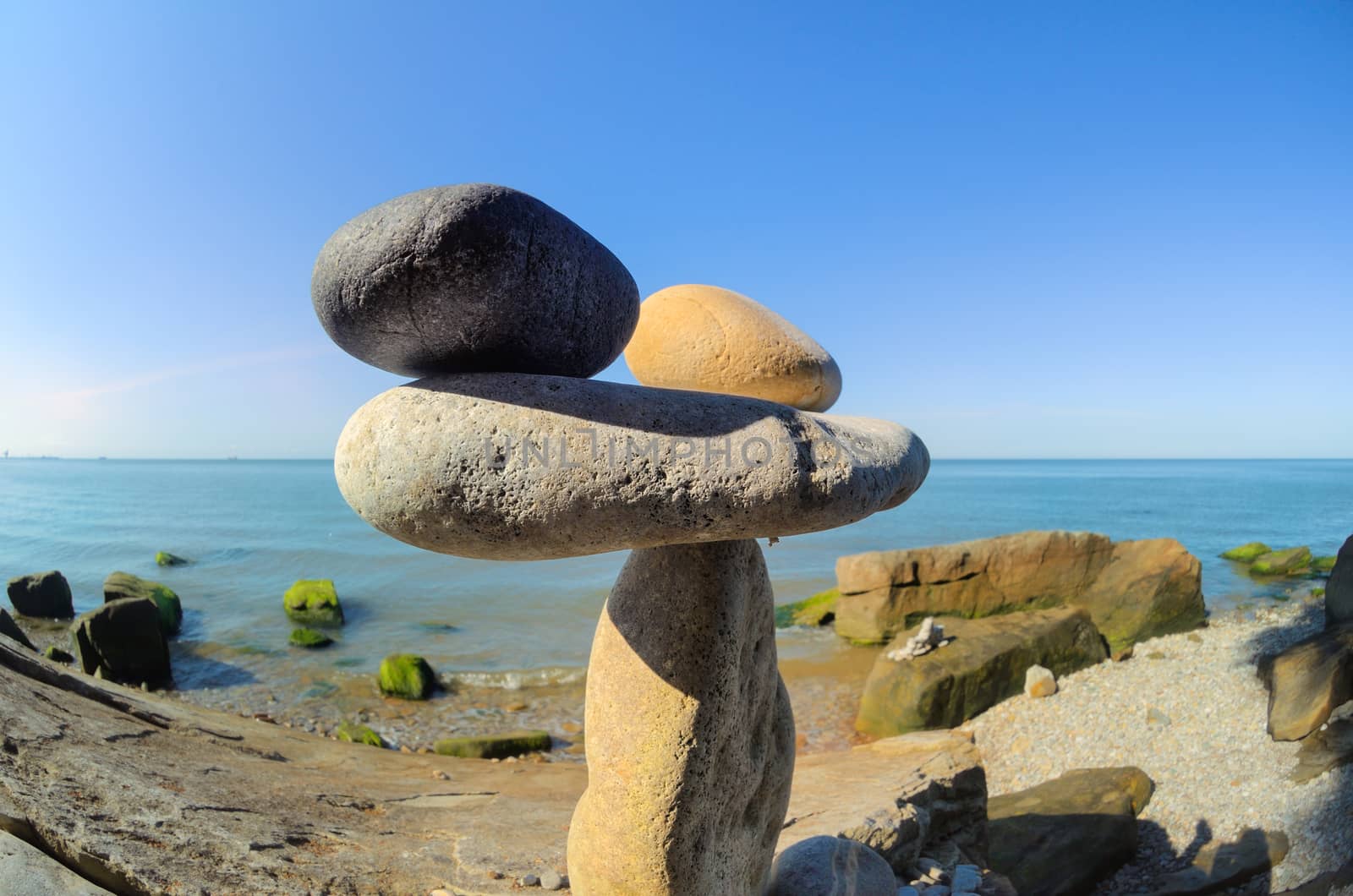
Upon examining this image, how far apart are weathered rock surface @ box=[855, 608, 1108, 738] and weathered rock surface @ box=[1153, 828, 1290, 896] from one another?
2445mm

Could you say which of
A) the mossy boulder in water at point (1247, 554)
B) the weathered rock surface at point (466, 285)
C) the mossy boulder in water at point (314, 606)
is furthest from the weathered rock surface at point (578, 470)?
the mossy boulder in water at point (1247, 554)

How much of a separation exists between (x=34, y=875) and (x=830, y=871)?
8.90 feet

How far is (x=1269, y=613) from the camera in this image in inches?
309

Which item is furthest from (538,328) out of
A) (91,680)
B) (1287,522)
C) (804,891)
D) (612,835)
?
(1287,522)

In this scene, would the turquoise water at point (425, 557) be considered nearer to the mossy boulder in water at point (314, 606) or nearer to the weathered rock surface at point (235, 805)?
the mossy boulder in water at point (314, 606)

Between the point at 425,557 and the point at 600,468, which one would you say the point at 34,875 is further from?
the point at 425,557

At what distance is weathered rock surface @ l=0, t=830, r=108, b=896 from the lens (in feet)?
6.55

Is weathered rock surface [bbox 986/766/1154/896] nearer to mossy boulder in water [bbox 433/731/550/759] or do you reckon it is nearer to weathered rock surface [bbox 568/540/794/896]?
weathered rock surface [bbox 568/540/794/896]

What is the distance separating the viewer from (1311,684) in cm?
455

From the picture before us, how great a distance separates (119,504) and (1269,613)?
44.5 metres

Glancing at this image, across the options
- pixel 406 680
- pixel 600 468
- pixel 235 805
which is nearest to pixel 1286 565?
pixel 406 680

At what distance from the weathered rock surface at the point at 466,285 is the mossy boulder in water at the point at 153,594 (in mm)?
11274

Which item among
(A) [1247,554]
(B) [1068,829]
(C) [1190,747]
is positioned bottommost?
(A) [1247,554]

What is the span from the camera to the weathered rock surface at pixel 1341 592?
5.51m
